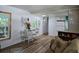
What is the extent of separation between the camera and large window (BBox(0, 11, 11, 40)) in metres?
1.64

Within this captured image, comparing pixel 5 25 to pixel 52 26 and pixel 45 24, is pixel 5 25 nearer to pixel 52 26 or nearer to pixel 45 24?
pixel 45 24

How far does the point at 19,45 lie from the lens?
173 centimetres

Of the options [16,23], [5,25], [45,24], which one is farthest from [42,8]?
[5,25]

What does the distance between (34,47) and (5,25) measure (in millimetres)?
626

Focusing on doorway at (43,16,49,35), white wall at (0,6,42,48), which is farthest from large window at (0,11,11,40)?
doorway at (43,16,49,35)

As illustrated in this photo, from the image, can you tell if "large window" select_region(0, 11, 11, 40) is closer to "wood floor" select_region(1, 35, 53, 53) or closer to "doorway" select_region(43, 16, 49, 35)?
"wood floor" select_region(1, 35, 53, 53)

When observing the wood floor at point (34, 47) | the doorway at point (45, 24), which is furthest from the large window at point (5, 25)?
the doorway at point (45, 24)

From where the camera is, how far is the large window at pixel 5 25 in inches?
64.5

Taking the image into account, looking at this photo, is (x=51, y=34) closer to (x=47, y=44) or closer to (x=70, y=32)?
(x=47, y=44)

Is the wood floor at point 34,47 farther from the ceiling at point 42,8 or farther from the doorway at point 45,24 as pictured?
the ceiling at point 42,8

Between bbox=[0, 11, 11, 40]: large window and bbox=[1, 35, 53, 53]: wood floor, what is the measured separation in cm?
22

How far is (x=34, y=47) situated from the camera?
5.76 feet

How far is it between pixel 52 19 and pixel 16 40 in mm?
762

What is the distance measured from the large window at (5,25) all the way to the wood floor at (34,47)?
0.71ft
